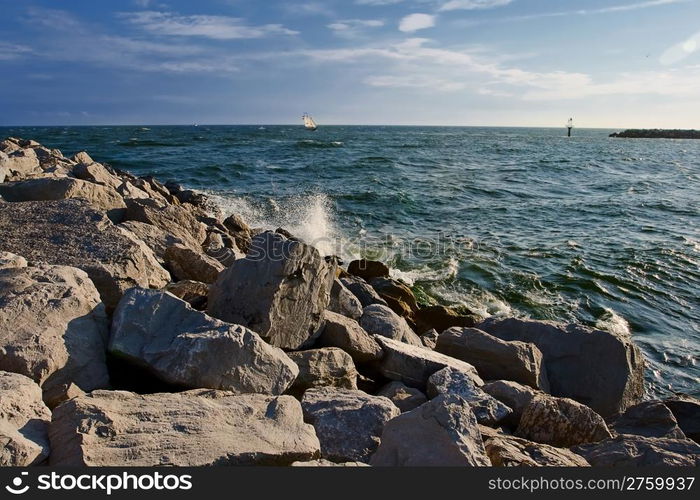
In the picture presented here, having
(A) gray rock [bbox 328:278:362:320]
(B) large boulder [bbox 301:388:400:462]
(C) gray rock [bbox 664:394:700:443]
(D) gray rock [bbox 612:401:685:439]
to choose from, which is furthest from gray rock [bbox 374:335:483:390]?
(C) gray rock [bbox 664:394:700:443]

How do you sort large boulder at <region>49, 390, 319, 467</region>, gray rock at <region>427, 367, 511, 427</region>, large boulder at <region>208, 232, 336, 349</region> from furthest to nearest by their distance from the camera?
large boulder at <region>208, 232, 336, 349</region>
gray rock at <region>427, 367, 511, 427</region>
large boulder at <region>49, 390, 319, 467</region>

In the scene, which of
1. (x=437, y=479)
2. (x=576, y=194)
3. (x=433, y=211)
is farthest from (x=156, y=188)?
(x=576, y=194)

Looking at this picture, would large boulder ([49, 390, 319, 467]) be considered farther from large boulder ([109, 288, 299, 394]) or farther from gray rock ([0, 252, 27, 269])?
gray rock ([0, 252, 27, 269])

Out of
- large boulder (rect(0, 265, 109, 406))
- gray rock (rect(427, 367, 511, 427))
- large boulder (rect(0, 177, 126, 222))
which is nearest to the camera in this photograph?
large boulder (rect(0, 265, 109, 406))

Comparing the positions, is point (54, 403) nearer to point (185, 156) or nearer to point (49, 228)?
point (49, 228)

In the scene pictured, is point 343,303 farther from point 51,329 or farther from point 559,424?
point 51,329

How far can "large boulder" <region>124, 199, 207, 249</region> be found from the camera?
21.5 feet

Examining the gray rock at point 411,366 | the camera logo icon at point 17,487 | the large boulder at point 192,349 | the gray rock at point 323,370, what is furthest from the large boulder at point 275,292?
the camera logo icon at point 17,487

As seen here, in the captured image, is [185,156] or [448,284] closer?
[448,284]

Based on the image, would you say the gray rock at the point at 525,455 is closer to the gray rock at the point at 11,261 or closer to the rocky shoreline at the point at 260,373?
the rocky shoreline at the point at 260,373

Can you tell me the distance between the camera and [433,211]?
16.6 meters

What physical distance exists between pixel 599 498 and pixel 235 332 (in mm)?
2363

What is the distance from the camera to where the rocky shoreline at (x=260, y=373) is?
2850 millimetres

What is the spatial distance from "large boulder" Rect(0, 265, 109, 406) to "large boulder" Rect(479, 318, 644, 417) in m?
4.35
